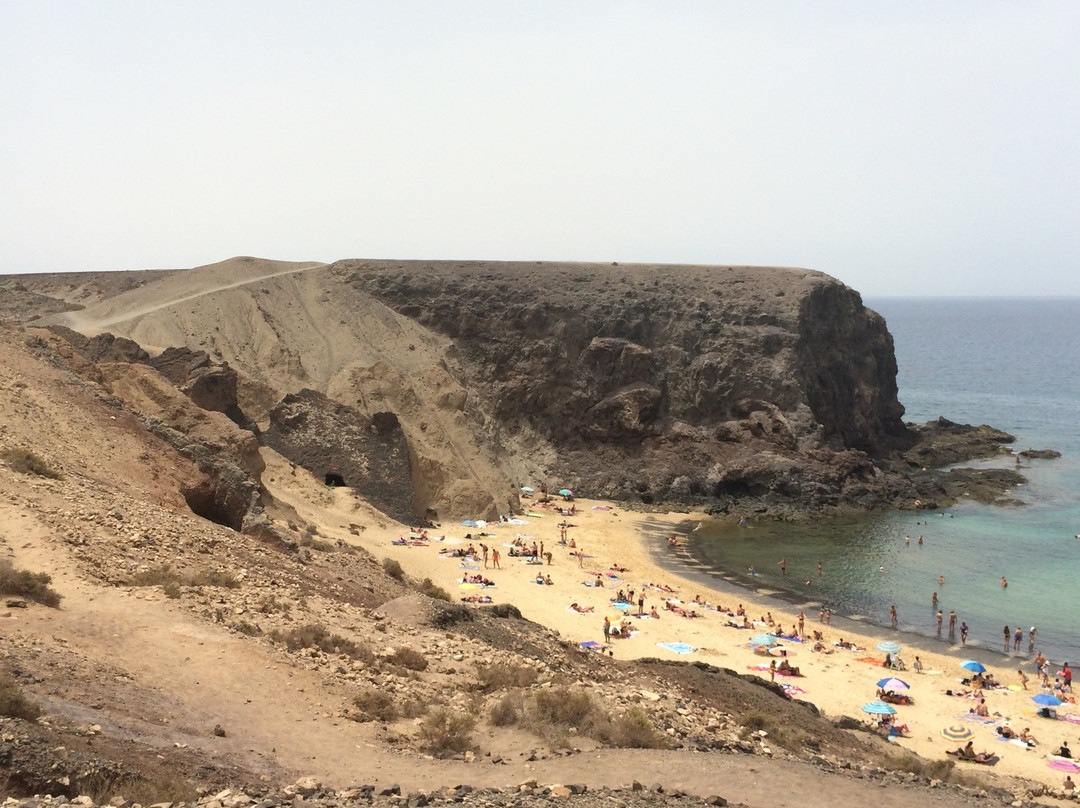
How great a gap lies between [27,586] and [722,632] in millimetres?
20495

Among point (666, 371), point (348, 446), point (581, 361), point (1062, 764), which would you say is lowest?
point (1062, 764)

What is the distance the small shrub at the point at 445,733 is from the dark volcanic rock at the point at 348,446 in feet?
78.5

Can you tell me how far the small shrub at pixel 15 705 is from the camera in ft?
24.9

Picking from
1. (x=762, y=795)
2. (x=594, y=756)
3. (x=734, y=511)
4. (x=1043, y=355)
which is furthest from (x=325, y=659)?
(x=1043, y=355)

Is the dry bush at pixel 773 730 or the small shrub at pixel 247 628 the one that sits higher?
the small shrub at pixel 247 628

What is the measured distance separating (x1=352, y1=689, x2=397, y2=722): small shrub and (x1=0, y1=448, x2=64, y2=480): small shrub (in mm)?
7530

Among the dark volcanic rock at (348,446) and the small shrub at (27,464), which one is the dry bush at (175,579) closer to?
the small shrub at (27,464)

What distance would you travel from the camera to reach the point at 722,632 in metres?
26.9

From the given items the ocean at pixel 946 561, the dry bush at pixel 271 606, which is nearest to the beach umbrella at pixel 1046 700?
the ocean at pixel 946 561

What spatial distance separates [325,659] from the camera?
1149 cm

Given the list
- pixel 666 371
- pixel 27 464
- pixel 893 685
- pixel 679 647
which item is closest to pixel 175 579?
pixel 27 464

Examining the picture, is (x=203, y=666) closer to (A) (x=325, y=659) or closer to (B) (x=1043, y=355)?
(A) (x=325, y=659)

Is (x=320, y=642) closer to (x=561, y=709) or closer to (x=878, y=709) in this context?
(x=561, y=709)

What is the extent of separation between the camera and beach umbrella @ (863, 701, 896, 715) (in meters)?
20.3
